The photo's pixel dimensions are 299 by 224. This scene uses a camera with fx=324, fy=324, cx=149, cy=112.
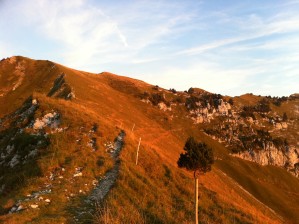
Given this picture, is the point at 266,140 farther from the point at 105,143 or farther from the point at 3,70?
the point at 105,143

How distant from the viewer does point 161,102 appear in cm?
17025

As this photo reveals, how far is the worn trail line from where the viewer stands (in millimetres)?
23969

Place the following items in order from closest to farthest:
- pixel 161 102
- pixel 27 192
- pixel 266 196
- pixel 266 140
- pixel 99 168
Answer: pixel 27 192, pixel 99 168, pixel 266 196, pixel 161 102, pixel 266 140

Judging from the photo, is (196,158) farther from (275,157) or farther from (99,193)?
(275,157)

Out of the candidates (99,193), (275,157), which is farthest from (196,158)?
(275,157)

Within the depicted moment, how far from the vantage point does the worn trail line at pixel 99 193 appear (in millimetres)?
23969

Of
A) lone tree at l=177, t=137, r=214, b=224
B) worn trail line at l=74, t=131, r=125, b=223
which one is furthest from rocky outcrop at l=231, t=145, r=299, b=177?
lone tree at l=177, t=137, r=214, b=224

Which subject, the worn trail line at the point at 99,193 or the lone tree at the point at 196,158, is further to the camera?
the lone tree at the point at 196,158

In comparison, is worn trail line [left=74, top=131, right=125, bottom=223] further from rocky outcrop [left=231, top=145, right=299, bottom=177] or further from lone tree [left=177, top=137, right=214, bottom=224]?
rocky outcrop [left=231, top=145, right=299, bottom=177]

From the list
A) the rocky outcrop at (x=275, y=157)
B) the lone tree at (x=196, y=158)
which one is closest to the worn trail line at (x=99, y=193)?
the lone tree at (x=196, y=158)

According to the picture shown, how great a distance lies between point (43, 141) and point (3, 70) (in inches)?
5109

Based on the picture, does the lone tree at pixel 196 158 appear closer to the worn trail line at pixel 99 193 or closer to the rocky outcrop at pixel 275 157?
the worn trail line at pixel 99 193

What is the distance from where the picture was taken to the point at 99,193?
94.6ft

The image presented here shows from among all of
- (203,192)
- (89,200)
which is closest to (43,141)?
(89,200)
